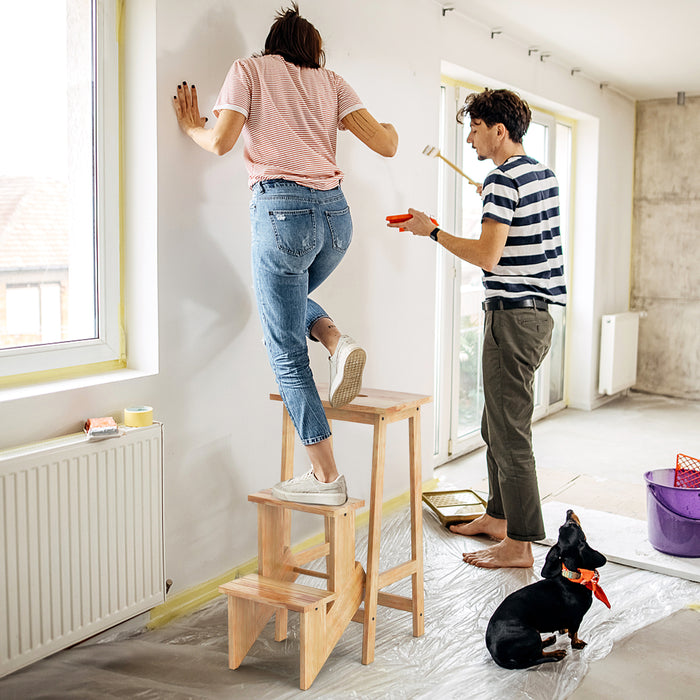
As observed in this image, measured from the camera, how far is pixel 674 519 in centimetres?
290

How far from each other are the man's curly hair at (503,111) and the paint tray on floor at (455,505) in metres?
1.50

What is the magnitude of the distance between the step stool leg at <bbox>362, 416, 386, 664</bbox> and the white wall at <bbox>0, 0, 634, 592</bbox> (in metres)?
0.63

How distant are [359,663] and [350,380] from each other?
798mm

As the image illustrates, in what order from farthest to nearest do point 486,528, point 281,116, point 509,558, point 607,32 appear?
point 607,32 → point 486,528 → point 509,558 → point 281,116

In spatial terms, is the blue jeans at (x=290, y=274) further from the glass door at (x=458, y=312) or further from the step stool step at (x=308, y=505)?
the glass door at (x=458, y=312)

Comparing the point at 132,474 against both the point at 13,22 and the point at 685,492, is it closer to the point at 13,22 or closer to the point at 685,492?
the point at 13,22

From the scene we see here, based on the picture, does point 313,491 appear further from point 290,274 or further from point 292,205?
point 292,205

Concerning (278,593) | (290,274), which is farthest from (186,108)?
(278,593)

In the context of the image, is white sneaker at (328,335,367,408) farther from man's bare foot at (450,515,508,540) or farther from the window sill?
man's bare foot at (450,515,508,540)

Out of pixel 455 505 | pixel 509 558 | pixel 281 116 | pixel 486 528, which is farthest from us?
pixel 455 505

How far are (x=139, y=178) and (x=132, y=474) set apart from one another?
2.84ft

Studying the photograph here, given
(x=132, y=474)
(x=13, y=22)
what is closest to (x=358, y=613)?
(x=132, y=474)

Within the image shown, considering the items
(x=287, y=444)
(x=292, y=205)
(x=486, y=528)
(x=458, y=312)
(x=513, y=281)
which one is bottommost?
(x=486, y=528)

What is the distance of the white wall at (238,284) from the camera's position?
2297mm
